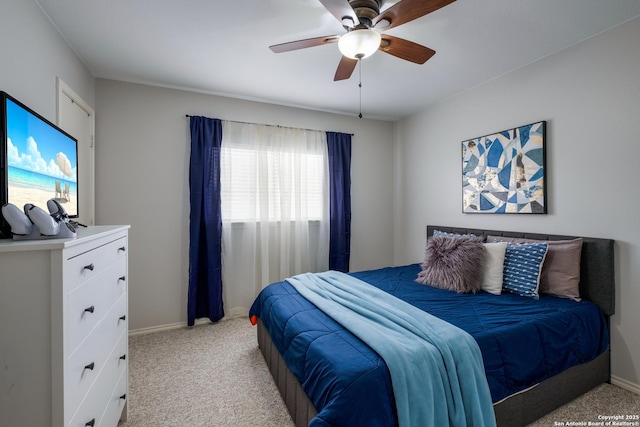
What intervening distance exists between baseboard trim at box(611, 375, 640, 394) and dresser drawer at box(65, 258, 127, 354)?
333 cm

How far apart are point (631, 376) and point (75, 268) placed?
3.42 metres

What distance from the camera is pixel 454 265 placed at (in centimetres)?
242

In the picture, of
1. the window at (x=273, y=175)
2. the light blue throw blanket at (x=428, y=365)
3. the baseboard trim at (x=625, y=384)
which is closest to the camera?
the light blue throw blanket at (x=428, y=365)

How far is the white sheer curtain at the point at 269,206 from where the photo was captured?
3.26 metres

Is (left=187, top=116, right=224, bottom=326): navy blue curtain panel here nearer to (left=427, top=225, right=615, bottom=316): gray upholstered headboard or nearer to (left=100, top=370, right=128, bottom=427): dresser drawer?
(left=100, top=370, right=128, bottom=427): dresser drawer

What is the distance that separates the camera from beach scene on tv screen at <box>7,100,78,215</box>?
4.25 ft

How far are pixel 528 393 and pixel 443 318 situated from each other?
59cm

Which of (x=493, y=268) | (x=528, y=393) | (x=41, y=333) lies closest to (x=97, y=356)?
(x=41, y=333)

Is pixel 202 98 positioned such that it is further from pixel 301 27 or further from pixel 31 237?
pixel 31 237

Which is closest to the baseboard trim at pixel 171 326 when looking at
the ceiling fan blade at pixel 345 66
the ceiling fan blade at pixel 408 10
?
the ceiling fan blade at pixel 345 66

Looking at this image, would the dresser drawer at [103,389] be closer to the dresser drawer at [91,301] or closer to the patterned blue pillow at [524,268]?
the dresser drawer at [91,301]

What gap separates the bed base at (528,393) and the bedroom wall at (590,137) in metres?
0.29

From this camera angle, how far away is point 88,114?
2.63 metres

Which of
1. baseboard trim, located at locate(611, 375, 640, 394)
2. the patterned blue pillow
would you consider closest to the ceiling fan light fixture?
the patterned blue pillow
